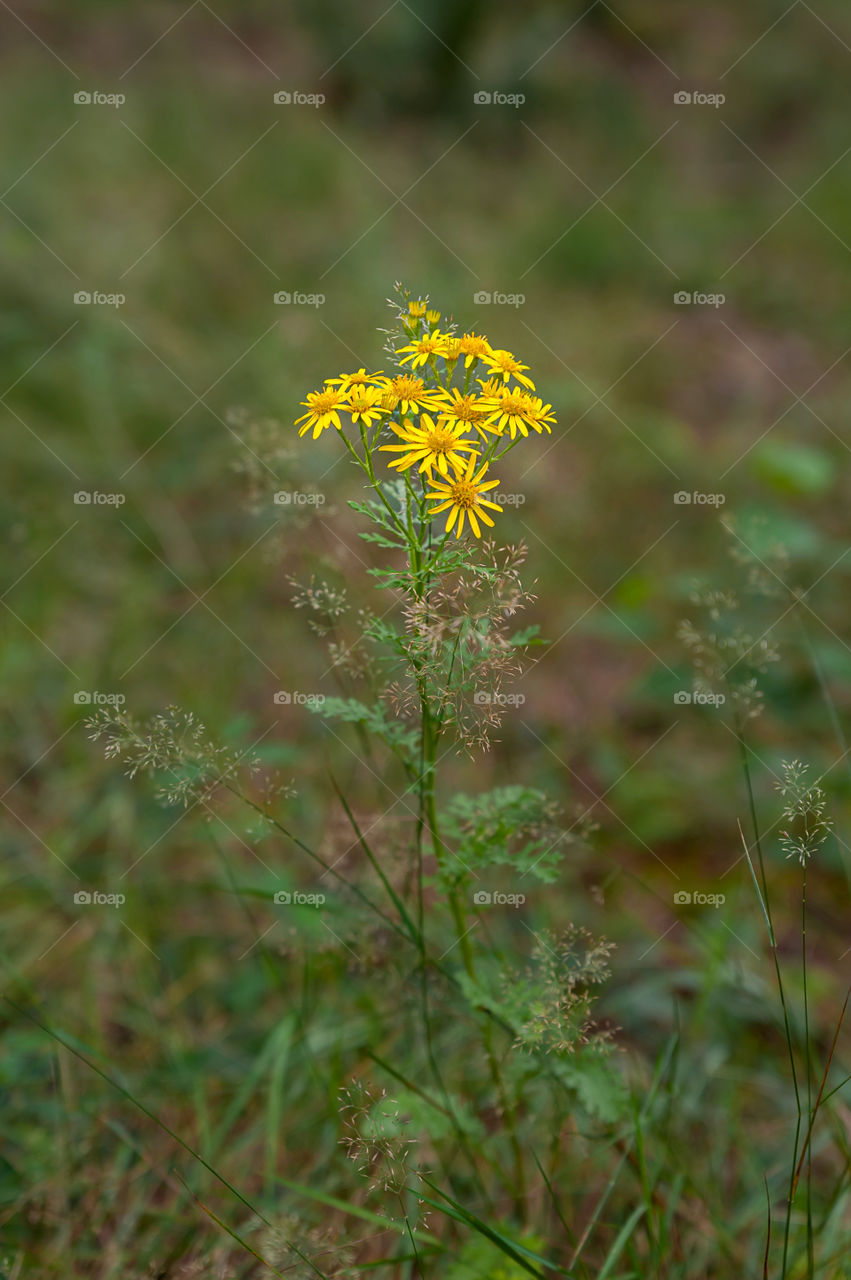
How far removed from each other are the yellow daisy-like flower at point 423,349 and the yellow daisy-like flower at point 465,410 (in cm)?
7

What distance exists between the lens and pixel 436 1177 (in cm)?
194

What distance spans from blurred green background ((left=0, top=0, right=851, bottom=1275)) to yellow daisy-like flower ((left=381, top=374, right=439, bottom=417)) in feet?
1.85

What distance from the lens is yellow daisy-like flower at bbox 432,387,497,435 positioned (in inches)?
54.6

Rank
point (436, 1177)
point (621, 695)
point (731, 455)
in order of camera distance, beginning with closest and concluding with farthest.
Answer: point (436, 1177)
point (621, 695)
point (731, 455)

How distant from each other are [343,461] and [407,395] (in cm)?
243

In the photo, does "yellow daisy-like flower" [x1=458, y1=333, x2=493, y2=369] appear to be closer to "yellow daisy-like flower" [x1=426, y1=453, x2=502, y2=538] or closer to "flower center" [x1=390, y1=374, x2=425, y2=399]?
"flower center" [x1=390, y1=374, x2=425, y2=399]

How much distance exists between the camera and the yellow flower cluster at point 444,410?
1.35 metres

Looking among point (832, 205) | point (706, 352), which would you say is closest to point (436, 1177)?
point (706, 352)

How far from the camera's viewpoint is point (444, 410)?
4.64 feet

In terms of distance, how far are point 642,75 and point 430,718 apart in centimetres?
850

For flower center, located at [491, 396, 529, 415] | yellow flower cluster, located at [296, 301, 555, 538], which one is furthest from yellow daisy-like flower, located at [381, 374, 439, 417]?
flower center, located at [491, 396, 529, 415]

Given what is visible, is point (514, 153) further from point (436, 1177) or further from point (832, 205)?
point (436, 1177)

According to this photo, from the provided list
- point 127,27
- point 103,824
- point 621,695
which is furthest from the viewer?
point 127,27

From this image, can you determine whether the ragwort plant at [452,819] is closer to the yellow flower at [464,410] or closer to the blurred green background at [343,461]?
the yellow flower at [464,410]
